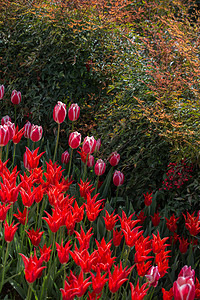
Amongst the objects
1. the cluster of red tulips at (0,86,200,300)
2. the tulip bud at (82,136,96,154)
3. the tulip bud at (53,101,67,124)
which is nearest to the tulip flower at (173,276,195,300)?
the cluster of red tulips at (0,86,200,300)

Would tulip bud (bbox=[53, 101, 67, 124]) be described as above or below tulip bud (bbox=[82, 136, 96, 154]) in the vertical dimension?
above

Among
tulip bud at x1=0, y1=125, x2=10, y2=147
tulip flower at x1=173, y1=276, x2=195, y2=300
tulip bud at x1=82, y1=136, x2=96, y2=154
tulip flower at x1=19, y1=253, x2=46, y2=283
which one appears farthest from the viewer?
tulip bud at x1=82, y1=136, x2=96, y2=154

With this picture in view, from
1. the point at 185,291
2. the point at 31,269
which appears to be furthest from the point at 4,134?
the point at 185,291

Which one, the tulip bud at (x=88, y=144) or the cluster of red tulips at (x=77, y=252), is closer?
the cluster of red tulips at (x=77, y=252)

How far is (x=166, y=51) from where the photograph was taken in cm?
280

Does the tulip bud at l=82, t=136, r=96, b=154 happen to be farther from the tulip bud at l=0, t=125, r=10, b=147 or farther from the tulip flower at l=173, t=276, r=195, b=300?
the tulip flower at l=173, t=276, r=195, b=300

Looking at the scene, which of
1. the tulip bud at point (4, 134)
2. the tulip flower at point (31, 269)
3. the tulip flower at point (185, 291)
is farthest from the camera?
the tulip bud at point (4, 134)

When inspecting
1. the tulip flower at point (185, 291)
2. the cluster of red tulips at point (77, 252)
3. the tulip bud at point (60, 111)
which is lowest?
the cluster of red tulips at point (77, 252)

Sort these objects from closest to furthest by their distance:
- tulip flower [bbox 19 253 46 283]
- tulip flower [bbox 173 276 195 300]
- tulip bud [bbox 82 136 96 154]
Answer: tulip flower [bbox 173 276 195 300] < tulip flower [bbox 19 253 46 283] < tulip bud [bbox 82 136 96 154]

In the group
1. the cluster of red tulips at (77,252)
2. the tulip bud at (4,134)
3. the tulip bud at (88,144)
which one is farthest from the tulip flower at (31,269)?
the tulip bud at (88,144)

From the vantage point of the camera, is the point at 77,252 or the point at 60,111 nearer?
the point at 77,252

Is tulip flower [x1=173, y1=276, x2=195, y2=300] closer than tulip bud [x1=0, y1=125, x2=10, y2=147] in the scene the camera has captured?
Yes

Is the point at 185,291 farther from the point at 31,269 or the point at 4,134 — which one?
the point at 4,134

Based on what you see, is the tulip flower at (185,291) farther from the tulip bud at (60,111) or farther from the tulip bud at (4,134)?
the tulip bud at (60,111)
